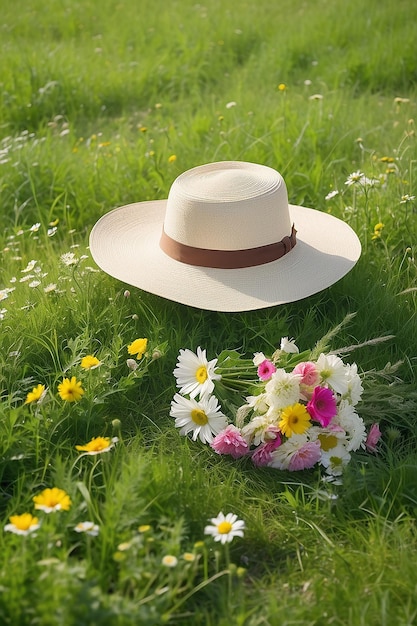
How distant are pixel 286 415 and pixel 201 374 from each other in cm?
33

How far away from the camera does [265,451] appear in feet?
8.06

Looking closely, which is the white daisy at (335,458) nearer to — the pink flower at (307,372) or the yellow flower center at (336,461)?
the yellow flower center at (336,461)

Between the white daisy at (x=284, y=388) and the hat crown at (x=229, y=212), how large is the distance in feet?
2.38

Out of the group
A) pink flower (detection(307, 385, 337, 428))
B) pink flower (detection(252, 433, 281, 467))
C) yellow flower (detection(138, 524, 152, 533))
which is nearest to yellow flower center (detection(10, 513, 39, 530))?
yellow flower (detection(138, 524, 152, 533))

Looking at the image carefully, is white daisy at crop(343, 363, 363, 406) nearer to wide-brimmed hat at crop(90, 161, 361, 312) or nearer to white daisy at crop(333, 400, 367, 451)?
white daisy at crop(333, 400, 367, 451)

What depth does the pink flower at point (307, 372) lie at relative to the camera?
95.6 inches

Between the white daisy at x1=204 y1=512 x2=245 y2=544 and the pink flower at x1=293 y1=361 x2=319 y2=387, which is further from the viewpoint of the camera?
the pink flower at x1=293 y1=361 x2=319 y2=387

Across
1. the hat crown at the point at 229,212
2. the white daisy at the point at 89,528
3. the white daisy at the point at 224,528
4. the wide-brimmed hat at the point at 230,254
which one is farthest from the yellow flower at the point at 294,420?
the hat crown at the point at 229,212

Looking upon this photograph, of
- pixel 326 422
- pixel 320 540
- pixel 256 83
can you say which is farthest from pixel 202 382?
pixel 256 83

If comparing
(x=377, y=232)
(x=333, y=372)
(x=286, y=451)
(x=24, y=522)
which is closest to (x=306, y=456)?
(x=286, y=451)

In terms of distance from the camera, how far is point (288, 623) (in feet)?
6.17

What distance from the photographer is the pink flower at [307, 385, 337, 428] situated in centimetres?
239

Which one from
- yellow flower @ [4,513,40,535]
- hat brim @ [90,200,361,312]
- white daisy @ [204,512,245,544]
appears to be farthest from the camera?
hat brim @ [90,200,361,312]

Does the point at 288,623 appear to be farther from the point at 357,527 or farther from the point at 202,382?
the point at 202,382
